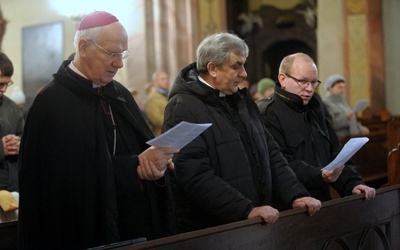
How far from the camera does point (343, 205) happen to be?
3.76 meters

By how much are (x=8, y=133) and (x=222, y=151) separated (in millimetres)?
1644

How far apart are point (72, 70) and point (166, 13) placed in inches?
379

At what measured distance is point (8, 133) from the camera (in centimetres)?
451

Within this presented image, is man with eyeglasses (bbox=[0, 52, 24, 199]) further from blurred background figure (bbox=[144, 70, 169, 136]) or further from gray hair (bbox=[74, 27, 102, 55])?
blurred background figure (bbox=[144, 70, 169, 136])

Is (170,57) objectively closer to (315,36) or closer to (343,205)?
(315,36)

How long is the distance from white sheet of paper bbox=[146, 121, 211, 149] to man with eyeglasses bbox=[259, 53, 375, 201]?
4.27ft


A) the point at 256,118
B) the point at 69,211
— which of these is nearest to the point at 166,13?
the point at 256,118

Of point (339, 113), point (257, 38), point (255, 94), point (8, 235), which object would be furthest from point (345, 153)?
point (257, 38)

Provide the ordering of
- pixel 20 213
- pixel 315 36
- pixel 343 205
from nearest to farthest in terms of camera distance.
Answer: pixel 20 213
pixel 343 205
pixel 315 36

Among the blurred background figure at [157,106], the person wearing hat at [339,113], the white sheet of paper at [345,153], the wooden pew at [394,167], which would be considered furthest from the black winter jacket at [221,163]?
the blurred background figure at [157,106]

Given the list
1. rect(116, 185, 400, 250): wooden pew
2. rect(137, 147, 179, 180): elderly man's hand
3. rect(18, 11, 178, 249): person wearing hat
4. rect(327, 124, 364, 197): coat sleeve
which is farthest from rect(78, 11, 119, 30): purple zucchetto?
rect(327, 124, 364, 197): coat sleeve

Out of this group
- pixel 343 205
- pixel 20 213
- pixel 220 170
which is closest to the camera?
pixel 20 213

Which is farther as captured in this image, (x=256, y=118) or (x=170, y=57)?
(x=170, y=57)

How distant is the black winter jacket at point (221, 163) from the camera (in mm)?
3375
